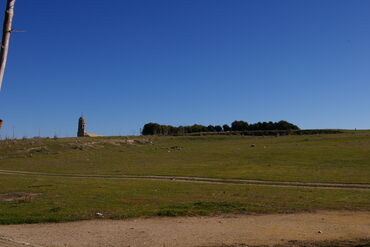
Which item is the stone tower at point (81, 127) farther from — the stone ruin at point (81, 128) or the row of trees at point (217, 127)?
the row of trees at point (217, 127)

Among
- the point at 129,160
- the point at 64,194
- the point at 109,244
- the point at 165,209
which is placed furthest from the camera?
the point at 129,160

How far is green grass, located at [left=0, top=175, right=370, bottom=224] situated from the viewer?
1513 cm

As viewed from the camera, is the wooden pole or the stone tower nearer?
the wooden pole

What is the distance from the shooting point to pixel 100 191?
70.0 feet

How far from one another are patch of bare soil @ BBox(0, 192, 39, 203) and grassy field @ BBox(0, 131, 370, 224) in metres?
0.04

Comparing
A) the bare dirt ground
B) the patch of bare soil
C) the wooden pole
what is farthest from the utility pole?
the patch of bare soil

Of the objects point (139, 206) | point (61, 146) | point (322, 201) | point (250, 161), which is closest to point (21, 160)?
point (61, 146)

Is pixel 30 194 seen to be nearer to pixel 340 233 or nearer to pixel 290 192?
pixel 290 192

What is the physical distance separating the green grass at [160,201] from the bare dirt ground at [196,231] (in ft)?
3.29

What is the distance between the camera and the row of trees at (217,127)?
10519 cm

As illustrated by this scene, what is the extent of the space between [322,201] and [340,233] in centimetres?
663

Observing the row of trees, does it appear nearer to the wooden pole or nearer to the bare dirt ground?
the bare dirt ground

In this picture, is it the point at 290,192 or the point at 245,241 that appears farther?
the point at 290,192

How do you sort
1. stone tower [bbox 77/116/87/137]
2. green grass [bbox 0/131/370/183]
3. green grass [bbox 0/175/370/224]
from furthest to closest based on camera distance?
stone tower [bbox 77/116/87/137] → green grass [bbox 0/131/370/183] → green grass [bbox 0/175/370/224]
